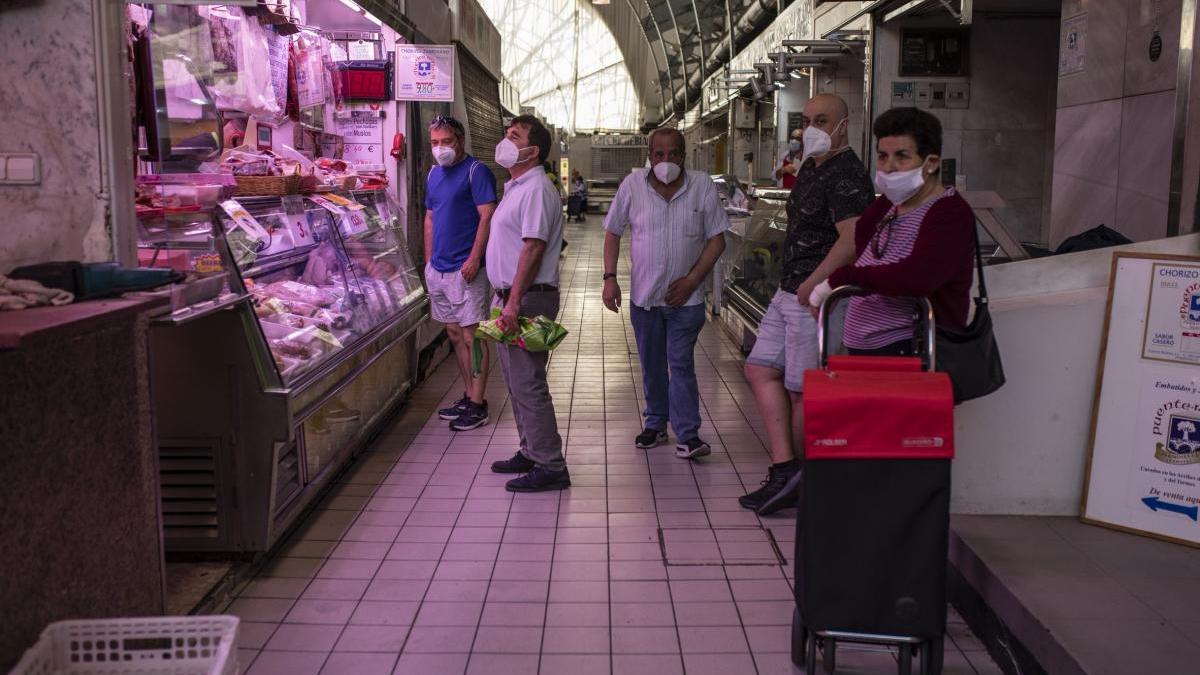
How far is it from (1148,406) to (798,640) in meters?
1.44

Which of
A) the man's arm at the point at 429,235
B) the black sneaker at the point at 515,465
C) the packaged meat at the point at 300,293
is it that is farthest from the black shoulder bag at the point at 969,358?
the man's arm at the point at 429,235

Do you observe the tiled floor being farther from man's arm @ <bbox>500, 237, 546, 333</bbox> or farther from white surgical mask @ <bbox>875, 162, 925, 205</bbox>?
white surgical mask @ <bbox>875, 162, 925, 205</bbox>

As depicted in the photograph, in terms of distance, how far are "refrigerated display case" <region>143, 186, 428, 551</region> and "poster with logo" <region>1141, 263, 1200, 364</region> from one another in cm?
292

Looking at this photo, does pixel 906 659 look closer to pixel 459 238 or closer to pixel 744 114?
pixel 459 238

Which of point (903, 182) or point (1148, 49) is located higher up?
point (1148, 49)

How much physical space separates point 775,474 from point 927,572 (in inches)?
68.5

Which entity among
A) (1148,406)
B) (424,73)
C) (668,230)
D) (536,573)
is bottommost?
(536,573)

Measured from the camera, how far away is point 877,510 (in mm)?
2615

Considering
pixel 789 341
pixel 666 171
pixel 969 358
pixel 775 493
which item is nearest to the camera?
pixel 969 358

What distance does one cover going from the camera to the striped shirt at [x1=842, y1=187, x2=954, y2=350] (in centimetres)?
304

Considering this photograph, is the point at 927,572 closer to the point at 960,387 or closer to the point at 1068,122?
the point at 960,387

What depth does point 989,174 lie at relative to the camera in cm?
826

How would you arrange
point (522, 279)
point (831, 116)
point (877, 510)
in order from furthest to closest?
point (522, 279)
point (831, 116)
point (877, 510)

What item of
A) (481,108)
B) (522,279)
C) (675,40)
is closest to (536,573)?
(522,279)
